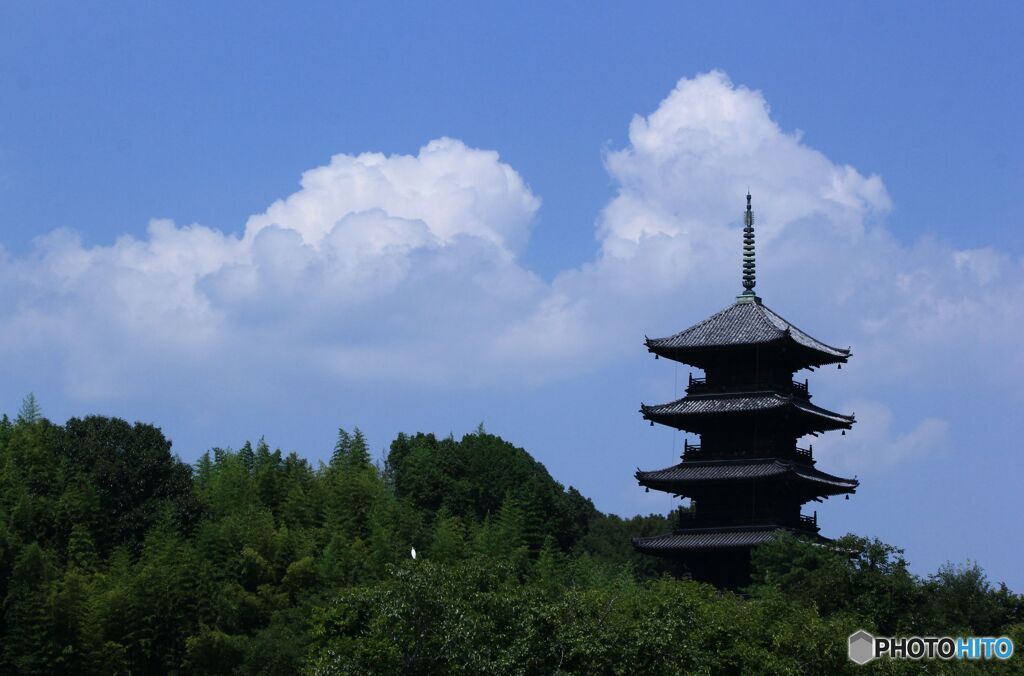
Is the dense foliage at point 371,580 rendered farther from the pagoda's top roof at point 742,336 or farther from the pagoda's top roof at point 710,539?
the pagoda's top roof at point 742,336

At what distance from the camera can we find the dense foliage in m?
38.8

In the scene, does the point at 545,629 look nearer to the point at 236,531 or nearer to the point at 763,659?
the point at 763,659

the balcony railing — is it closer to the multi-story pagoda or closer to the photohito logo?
the multi-story pagoda

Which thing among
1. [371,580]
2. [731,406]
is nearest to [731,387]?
[731,406]

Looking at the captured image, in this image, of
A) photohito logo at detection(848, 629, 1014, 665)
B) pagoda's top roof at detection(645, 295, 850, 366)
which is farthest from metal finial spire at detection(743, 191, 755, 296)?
photohito logo at detection(848, 629, 1014, 665)

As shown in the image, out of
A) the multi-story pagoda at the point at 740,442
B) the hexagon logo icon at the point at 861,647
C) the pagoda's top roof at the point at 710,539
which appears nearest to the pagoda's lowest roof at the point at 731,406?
the multi-story pagoda at the point at 740,442

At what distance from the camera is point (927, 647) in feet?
139

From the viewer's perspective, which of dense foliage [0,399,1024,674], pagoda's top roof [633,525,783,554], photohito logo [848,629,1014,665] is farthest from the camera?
pagoda's top roof [633,525,783,554]

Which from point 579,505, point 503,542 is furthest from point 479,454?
point 503,542

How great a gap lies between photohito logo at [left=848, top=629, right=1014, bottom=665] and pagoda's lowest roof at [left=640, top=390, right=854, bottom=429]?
13.9 metres

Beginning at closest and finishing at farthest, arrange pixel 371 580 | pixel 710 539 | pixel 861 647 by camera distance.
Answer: pixel 861 647
pixel 710 539
pixel 371 580

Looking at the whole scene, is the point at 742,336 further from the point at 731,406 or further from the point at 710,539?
the point at 710,539

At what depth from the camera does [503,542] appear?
67.9 metres

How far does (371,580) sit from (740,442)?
13.6m
